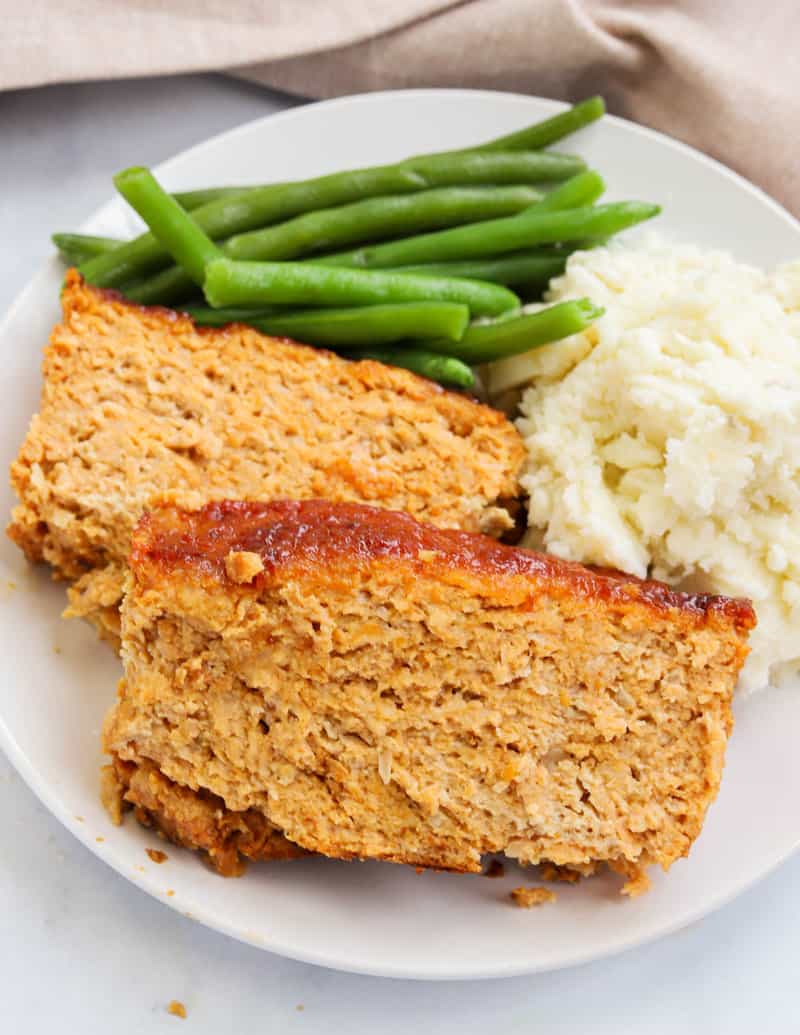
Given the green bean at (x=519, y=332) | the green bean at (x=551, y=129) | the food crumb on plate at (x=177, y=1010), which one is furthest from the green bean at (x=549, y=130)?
the food crumb on plate at (x=177, y=1010)

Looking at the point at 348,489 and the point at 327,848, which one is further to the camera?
the point at 348,489

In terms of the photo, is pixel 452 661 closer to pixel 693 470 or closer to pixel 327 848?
pixel 327 848

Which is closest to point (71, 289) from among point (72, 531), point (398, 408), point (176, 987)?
point (72, 531)

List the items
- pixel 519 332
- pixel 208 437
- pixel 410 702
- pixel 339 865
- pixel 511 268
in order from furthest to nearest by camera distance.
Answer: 1. pixel 511 268
2. pixel 519 332
3. pixel 208 437
4. pixel 339 865
5. pixel 410 702

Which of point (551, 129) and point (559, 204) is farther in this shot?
point (551, 129)

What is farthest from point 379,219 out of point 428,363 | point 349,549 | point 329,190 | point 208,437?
point 349,549

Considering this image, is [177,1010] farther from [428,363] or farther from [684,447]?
[684,447]

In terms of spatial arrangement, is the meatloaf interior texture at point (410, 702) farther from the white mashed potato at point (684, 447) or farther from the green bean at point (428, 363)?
the green bean at point (428, 363)
